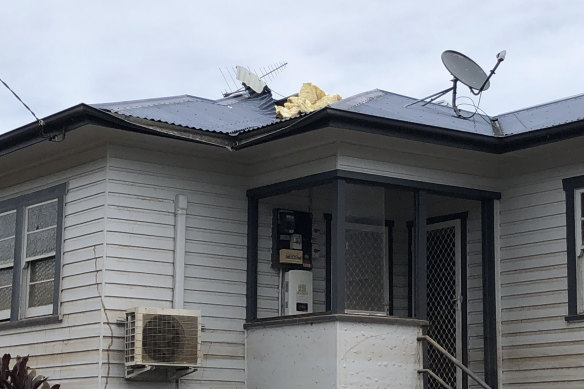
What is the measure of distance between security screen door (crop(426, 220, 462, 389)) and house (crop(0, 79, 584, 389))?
0.13ft

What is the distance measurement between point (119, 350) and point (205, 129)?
101 inches

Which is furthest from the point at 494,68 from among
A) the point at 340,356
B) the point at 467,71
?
the point at 340,356

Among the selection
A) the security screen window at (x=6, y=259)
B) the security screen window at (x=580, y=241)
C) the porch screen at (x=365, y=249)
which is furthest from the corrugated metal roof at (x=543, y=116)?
the security screen window at (x=6, y=259)

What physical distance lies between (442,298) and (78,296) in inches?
180

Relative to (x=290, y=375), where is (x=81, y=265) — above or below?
above

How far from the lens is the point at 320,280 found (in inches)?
522

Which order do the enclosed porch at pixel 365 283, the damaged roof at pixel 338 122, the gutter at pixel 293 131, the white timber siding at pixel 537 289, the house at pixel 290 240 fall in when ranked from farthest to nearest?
the white timber siding at pixel 537 289 < the house at pixel 290 240 < the enclosed porch at pixel 365 283 < the damaged roof at pixel 338 122 < the gutter at pixel 293 131

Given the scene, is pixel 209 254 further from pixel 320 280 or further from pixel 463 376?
pixel 463 376

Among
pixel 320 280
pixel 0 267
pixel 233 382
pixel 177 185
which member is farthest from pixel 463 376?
pixel 0 267

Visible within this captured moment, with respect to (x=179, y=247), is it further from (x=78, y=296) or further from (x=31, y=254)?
(x=31, y=254)

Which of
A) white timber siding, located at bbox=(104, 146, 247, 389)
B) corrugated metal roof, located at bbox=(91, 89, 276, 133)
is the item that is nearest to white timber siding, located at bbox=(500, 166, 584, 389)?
white timber siding, located at bbox=(104, 146, 247, 389)

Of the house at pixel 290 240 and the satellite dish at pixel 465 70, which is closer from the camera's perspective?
the house at pixel 290 240

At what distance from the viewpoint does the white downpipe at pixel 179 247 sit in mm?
11969

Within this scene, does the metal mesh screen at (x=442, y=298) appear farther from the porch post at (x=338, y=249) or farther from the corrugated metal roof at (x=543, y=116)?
the porch post at (x=338, y=249)
